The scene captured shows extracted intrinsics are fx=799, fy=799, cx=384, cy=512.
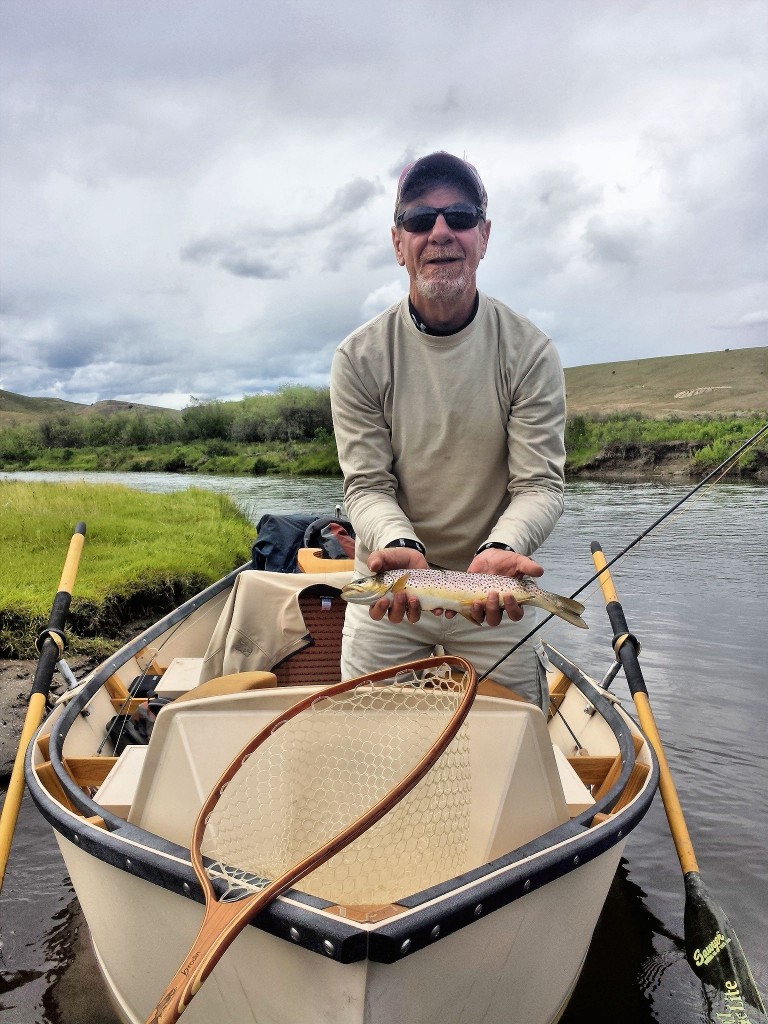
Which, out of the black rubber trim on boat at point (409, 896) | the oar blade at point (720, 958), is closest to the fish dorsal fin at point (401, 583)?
the black rubber trim on boat at point (409, 896)

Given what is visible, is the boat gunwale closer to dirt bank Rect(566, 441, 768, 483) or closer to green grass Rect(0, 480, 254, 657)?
green grass Rect(0, 480, 254, 657)

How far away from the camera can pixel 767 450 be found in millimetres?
34938

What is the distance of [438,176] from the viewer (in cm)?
386

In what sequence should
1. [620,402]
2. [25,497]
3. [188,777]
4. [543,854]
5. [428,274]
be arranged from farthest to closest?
[620,402] → [25,497] → [428,274] → [188,777] → [543,854]

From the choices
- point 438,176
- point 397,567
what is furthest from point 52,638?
point 438,176

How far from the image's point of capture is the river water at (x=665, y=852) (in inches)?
166

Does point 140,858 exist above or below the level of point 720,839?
above

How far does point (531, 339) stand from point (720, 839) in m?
4.18

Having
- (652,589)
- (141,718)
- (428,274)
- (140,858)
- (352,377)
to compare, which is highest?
(428,274)

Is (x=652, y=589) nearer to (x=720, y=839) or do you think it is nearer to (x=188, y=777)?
(x=720, y=839)

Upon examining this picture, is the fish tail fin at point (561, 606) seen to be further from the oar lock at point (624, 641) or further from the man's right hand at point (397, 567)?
the oar lock at point (624, 641)

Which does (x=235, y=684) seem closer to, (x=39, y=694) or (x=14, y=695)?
(x=39, y=694)

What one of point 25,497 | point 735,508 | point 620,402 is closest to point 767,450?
point 735,508

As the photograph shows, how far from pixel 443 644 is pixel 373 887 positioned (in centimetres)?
148
